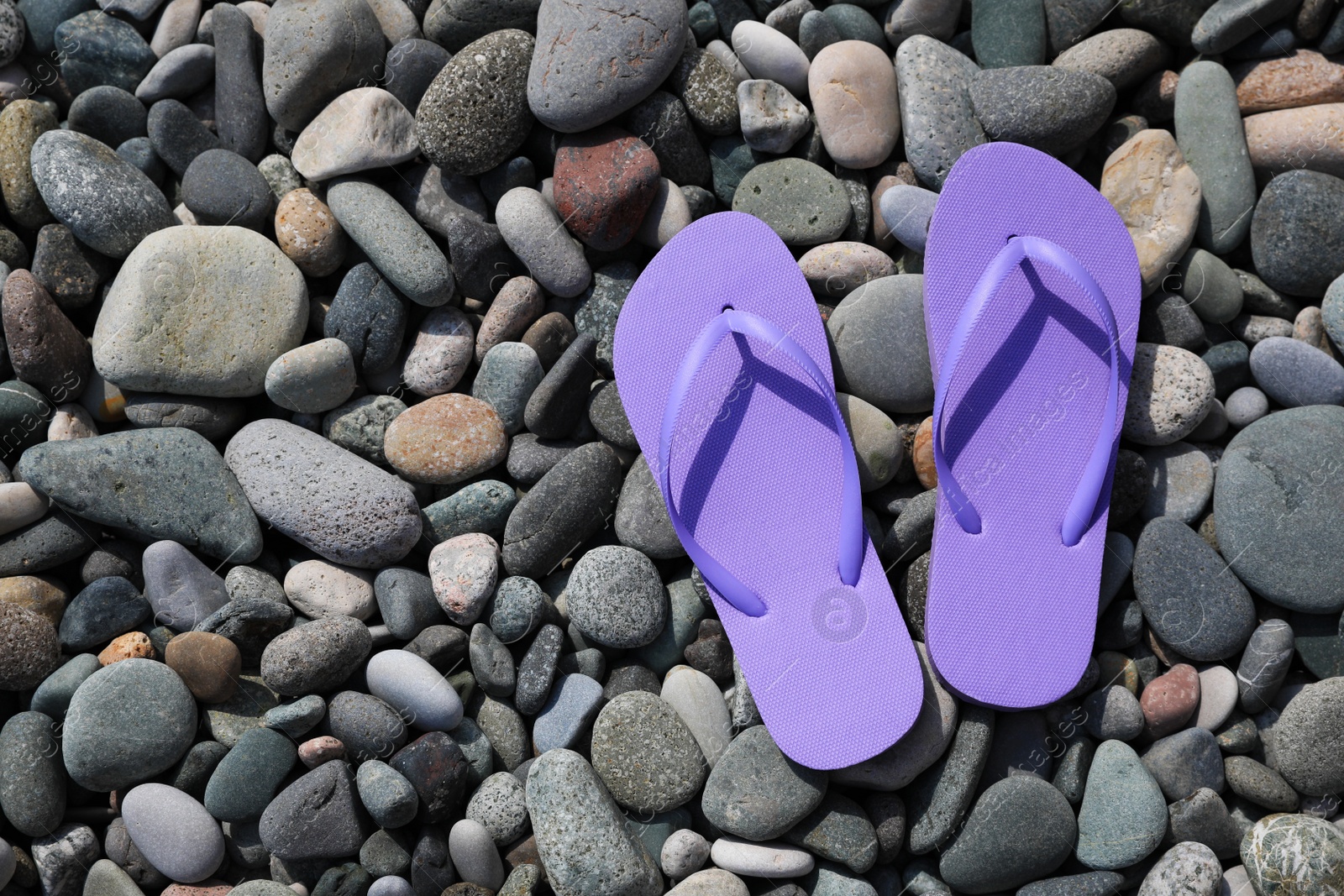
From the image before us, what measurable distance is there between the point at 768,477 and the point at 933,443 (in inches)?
17.1

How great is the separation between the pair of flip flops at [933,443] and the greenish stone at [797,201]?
0.11 metres

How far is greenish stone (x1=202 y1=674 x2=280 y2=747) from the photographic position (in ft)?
7.54

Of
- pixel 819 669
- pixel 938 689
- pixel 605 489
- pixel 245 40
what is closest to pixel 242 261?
pixel 245 40

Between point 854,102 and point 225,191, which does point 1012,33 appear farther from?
point 225,191

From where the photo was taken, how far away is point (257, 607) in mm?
2311

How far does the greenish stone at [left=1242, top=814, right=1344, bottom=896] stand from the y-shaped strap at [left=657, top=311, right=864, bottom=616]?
1.09m

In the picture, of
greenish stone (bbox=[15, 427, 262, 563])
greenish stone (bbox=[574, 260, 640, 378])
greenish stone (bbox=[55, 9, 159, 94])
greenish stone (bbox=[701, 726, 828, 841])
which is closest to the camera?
greenish stone (bbox=[701, 726, 828, 841])

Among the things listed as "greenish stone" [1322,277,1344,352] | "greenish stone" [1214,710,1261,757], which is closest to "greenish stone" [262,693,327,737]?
"greenish stone" [1214,710,1261,757]

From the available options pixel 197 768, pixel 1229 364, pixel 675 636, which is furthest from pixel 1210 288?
pixel 197 768

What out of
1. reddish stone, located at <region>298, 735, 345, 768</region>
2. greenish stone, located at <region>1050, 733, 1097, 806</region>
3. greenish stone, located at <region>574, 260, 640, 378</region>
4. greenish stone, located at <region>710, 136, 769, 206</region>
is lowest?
greenish stone, located at <region>1050, 733, 1097, 806</region>

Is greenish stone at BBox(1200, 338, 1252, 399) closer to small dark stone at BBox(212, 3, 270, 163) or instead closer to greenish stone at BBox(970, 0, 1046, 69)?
greenish stone at BBox(970, 0, 1046, 69)

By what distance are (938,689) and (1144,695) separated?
0.52 metres

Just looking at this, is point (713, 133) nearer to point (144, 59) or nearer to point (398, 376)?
point (398, 376)

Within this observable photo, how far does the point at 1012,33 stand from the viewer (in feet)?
8.51
